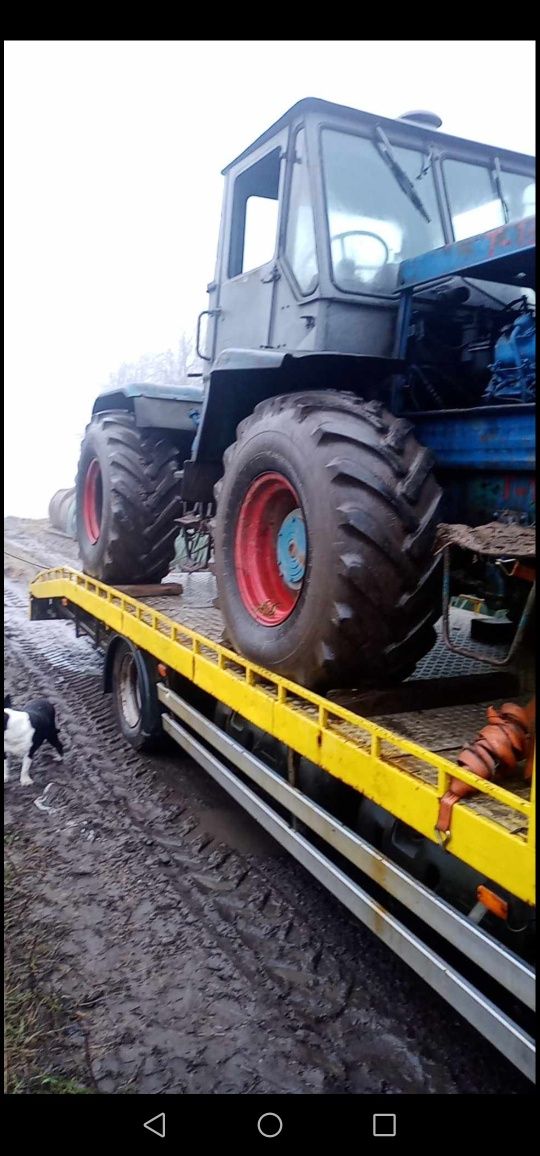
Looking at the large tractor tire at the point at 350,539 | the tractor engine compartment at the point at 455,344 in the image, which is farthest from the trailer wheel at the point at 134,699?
the tractor engine compartment at the point at 455,344

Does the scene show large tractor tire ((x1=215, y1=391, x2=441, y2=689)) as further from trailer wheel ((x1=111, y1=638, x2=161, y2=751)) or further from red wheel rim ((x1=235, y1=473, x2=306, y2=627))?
trailer wheel ((x1=111, y1=638, x2=161, y2=751))

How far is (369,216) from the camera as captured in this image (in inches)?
146

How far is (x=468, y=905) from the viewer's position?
97.6 inches

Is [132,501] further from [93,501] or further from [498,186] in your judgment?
[498,186]

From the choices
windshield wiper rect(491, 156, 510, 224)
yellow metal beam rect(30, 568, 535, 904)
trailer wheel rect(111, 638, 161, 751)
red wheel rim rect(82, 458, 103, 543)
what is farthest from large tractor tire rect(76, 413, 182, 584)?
windshield wiper rect(491, 156, 510, 224)

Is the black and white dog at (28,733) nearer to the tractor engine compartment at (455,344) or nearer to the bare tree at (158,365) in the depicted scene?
the tractor engine compartment at (455,344)

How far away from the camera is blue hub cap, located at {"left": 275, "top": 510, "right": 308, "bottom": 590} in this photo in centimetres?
332

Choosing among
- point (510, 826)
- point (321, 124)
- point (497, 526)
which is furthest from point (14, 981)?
point (321, 124)

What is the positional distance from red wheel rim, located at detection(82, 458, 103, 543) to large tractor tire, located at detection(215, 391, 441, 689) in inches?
126

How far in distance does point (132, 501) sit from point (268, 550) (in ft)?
7.39

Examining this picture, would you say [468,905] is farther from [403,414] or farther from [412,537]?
Answer: [403,414]

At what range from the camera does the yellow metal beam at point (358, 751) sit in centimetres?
209

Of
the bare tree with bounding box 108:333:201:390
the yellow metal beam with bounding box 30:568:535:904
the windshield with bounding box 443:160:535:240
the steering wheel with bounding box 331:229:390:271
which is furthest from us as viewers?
the bare tree with bounding box 108:333:201:390

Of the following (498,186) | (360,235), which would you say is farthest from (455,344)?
(498,186)
